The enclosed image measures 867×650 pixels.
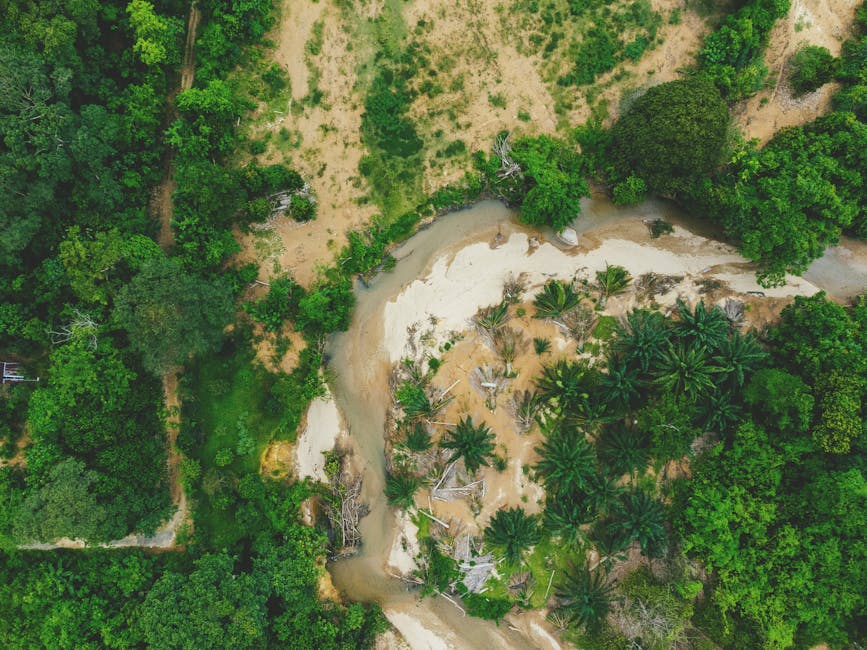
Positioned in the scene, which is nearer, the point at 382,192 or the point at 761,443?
the point at 761,443

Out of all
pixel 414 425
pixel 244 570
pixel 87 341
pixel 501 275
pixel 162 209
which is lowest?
pixel 244 570

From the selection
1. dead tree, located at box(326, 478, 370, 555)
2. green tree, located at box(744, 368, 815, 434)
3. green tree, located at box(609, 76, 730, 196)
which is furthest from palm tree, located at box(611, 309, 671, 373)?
dead tree, located at box(326, 478, 370, 555)

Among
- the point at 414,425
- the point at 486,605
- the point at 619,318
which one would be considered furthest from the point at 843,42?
the point at 486,605

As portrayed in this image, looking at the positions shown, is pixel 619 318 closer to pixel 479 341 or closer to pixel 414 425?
pixel 479 341

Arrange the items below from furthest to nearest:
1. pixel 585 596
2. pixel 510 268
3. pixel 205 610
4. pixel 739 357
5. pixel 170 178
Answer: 1. pixel 510 268
2. pixel 170 178
3. pixel 585 596
4. pixel 739 357
5. pixel 205 610

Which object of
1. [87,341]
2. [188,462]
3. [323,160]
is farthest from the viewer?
[323,160]

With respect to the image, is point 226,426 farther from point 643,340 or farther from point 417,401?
point 643,340

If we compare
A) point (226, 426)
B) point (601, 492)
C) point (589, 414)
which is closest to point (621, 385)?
point (589, 414)
